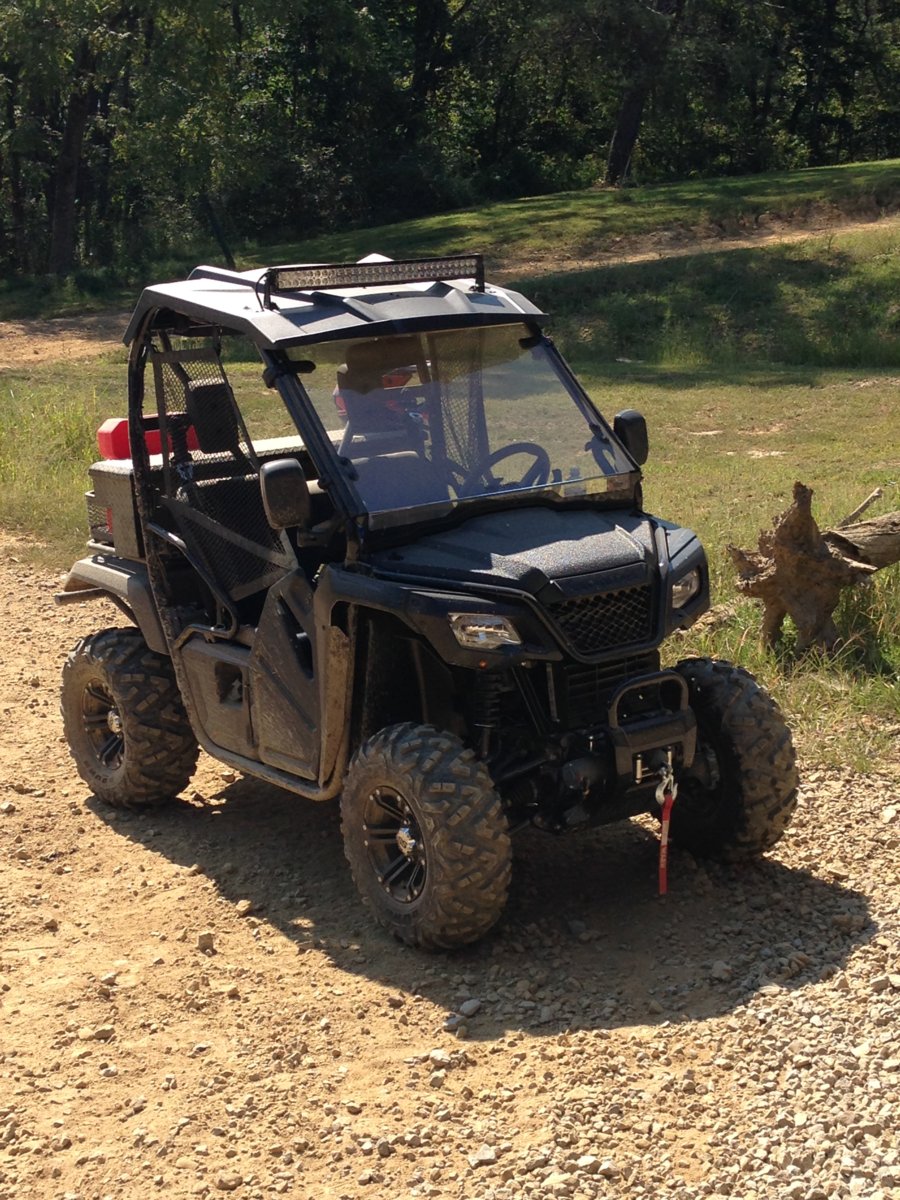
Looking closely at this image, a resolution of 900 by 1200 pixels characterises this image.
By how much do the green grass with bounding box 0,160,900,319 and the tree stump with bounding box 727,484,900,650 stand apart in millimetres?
17443

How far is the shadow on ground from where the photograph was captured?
4.89 metres

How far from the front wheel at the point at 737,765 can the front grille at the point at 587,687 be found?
307mm

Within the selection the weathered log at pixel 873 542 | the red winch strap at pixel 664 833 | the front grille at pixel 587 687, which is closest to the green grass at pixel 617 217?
the weathered log at pixel 873 542

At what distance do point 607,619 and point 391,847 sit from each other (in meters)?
1.03

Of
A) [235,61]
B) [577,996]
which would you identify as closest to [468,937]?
[577,996]

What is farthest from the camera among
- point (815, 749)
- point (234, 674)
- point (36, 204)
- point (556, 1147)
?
point (36, 204)

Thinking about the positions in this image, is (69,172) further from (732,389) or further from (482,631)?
(482,631)

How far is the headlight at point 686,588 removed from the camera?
5368 millimetres

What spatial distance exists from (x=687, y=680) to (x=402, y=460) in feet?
3.97

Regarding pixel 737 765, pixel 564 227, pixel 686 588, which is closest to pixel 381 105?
pixel 564 227

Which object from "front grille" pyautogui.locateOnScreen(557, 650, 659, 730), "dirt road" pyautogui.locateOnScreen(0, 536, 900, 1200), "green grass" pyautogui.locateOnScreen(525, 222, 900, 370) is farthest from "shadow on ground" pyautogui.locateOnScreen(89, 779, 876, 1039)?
"green grass" pyautogui.locateOnScreen(525, 222, 900, 370)

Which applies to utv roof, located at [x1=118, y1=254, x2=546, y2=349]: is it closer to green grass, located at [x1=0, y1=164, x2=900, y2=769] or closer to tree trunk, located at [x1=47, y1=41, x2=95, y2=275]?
green grass, located at [x1=0, y1=164, x2=900, y2=769]

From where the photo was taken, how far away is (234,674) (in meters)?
6.11

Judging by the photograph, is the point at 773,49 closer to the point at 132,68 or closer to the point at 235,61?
the point at 235,61
